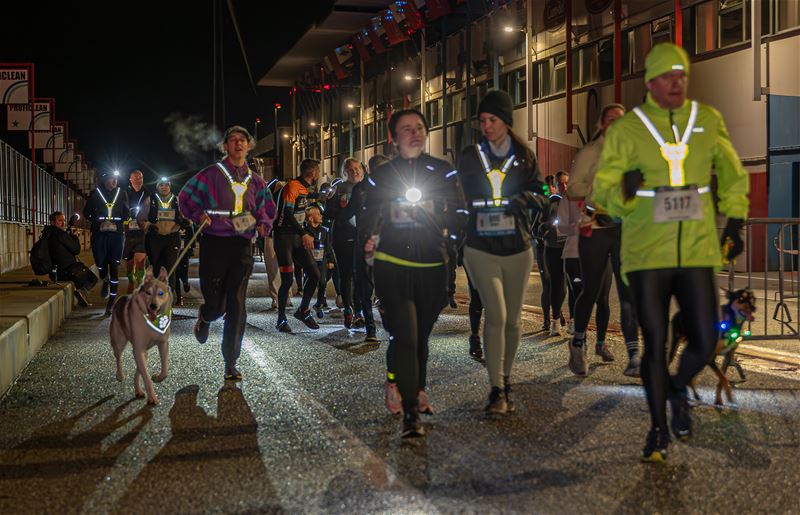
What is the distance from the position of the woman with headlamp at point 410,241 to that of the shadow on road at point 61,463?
1.66 m

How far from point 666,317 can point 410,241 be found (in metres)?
1.55

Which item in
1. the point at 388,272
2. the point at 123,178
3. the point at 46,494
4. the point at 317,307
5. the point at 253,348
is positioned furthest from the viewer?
the point at 123,178

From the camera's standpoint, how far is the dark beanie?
6051mm

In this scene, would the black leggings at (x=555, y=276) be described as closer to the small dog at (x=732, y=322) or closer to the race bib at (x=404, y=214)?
the small dog at (x=732, y=322)

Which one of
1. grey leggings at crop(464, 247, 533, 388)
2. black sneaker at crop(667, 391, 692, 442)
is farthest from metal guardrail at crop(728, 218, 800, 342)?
black sneaker at crop(667, 391, 692, 442)

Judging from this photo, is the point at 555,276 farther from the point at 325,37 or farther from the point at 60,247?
the point at 325,37

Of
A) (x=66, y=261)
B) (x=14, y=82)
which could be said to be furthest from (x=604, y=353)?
(x=14, y=82)

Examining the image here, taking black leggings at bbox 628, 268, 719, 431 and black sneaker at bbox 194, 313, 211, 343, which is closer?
black leggings at bbox 628, 268, 719, 431

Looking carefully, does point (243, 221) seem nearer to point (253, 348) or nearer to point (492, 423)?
point (253, 348)

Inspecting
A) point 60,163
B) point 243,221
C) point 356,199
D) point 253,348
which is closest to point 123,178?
point 253,348

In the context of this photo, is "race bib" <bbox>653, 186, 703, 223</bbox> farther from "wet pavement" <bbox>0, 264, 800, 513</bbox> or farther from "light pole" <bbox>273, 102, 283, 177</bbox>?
Result: "light pole" <bbox>273, 102, 283, 177</bbox>

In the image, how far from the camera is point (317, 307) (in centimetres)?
1287

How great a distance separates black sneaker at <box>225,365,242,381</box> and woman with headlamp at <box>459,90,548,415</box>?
2368 millimetres

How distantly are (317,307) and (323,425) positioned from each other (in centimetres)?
710
